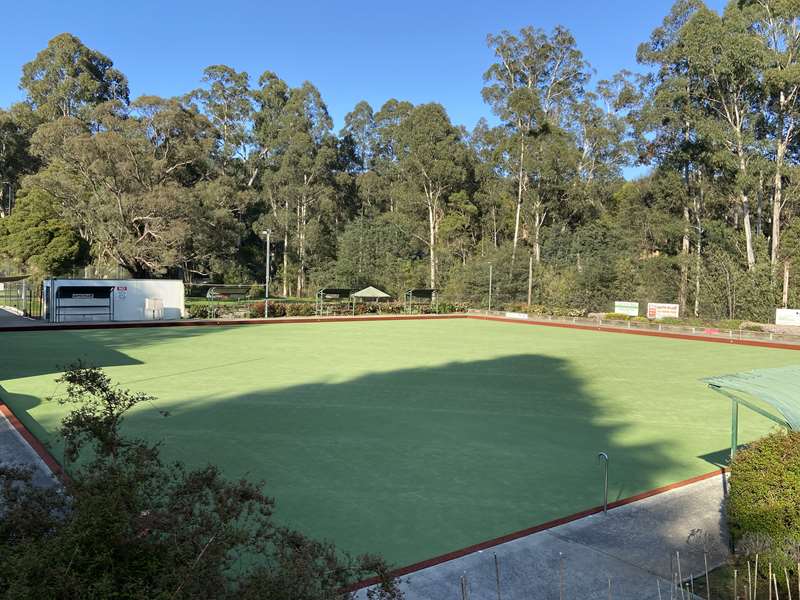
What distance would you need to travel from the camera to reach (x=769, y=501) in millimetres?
4773

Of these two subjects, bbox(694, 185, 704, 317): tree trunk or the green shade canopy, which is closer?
the green shade canopy

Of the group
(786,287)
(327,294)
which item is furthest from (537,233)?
(327,294)

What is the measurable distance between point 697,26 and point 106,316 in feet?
119

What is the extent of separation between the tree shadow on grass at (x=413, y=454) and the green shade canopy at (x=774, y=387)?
5.84 ft

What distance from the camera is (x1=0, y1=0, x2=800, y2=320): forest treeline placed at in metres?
31.8

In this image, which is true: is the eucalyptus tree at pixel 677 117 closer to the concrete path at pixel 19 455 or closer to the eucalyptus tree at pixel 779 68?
the eucalyptus tree at pixel 779 68

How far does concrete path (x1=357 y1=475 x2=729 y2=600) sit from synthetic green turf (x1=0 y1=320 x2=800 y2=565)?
1.64 feet

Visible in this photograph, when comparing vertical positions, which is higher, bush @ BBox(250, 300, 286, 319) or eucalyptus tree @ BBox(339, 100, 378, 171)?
eucalyptus tree @ BBox(339, 100, 378, 171)

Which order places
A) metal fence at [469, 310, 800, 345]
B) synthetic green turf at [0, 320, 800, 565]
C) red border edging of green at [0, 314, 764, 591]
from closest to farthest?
red border edging of green at [0, 314, 764, 591]
synthetic green turf at [0, 320, 800, 565]
metal fence at [469, 310, 800, 345]

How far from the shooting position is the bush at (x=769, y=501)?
4.52m

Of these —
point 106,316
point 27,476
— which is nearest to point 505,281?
point 106,316

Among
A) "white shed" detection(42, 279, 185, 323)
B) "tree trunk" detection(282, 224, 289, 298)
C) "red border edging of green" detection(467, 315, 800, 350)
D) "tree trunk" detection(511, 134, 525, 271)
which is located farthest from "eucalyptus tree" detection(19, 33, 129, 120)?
"red border edging of green" detection(467, 315, 800, 350)

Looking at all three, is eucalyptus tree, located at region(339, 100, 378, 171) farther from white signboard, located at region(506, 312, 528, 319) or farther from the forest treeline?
white signboard, located at region(506, 312, 528, 319)

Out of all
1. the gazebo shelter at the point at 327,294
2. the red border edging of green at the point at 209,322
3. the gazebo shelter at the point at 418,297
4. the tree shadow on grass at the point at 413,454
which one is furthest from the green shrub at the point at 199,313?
the tree shadow on grass at the point at 413,454
